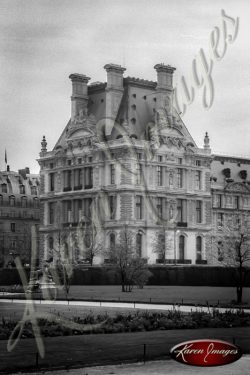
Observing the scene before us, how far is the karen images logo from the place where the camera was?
810 inches

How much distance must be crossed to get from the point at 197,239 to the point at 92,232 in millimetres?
16067

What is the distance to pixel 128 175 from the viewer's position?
101m

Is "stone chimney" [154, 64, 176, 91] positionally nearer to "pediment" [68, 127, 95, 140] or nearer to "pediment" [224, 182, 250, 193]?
"pediment" [68, 127, 95, 140]

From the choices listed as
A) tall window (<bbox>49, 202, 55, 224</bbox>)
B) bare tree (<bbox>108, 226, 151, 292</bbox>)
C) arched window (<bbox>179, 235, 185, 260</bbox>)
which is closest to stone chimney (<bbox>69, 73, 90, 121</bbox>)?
tall window (<bbox>49, 202, 55, 224</bbox>)

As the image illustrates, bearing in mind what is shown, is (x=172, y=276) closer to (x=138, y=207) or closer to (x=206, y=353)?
(x=138, y=207)

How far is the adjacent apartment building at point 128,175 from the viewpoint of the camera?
330ft

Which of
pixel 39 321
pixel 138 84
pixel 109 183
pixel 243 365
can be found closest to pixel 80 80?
pixel 138 84

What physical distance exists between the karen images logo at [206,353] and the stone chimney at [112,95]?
276 feet

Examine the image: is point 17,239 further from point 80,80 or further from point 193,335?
point 193,335

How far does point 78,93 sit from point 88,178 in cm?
1245

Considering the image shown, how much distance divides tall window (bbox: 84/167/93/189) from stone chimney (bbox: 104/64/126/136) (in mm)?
5367

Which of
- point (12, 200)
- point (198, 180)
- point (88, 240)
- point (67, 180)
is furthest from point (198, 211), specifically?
point (12, 200)

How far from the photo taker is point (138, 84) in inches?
4225

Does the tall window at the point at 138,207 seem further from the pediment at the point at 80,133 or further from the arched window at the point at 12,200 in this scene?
the arched window at the point at 12,200
